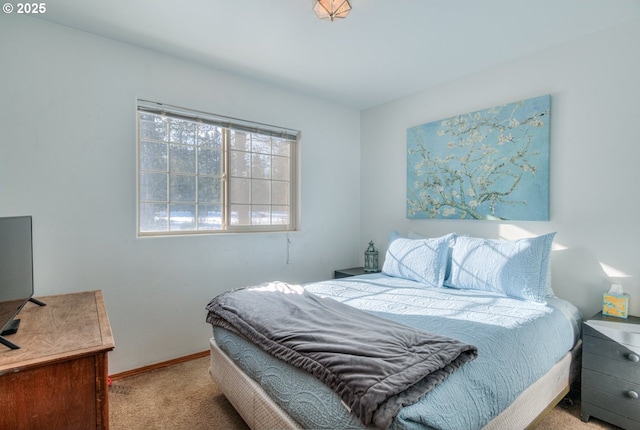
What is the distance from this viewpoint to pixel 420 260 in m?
2.74

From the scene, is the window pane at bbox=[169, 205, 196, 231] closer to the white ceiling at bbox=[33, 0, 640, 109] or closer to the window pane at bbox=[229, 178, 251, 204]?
the window pane at bbox=[229, 178, 251, 204]

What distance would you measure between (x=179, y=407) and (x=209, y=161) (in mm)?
1929

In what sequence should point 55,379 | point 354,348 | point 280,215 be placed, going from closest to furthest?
point 55,379 → point 354,348 → point 280,215

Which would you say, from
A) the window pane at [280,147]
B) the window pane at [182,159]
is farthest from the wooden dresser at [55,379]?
the window pane at [280,147]

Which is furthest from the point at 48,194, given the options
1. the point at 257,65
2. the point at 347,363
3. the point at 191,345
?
the point at 347,363

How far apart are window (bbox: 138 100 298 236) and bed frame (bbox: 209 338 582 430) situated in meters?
1.23

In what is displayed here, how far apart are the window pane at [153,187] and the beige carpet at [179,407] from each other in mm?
1386

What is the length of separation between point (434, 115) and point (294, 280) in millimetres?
2210

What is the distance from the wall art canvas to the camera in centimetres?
251

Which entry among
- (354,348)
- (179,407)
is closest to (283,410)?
(354,348)

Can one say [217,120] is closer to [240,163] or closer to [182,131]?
[182,131]

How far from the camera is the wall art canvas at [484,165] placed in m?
2.51

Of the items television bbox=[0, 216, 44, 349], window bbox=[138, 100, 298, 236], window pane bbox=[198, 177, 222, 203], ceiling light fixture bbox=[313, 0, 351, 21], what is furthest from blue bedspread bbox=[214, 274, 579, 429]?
ceiling light fixture bbox=[313, 0, 351, 21]

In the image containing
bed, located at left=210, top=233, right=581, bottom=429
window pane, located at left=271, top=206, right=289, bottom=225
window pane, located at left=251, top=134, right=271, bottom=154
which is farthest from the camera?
window pane, located at left=271, top=206, right=289, bottom=225
